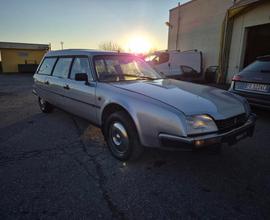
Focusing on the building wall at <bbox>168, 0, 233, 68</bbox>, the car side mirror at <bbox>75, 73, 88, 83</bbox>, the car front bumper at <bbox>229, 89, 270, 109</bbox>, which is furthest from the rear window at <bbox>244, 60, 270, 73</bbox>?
the building wall at <bbox>168, 0, 233, 68</bbox>

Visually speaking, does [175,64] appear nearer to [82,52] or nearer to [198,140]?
[82,52]

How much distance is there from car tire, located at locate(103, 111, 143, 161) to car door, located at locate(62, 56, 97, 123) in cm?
44

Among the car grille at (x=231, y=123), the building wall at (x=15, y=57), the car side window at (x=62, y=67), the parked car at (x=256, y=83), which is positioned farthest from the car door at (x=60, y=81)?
the building wall at (x=15, y=57)

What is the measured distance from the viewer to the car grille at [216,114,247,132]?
223cm

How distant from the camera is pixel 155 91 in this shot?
8.49 feet

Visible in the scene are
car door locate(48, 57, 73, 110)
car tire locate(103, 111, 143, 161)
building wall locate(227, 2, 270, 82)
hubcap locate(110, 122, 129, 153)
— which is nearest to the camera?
car tire locate(103, 111, 143, 161)

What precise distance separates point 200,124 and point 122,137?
3.70 feet

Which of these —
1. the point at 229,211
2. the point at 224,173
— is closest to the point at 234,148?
the point at 224,173

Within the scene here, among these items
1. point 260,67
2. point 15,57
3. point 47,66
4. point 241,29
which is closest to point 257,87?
point 260,67

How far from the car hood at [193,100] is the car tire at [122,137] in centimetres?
43

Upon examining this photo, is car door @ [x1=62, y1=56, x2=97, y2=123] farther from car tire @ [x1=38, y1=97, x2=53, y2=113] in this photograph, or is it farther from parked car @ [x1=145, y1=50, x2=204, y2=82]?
parked car @ [x1=145, y1=50, x2=204, y2=82]

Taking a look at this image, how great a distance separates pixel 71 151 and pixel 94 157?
454 mm

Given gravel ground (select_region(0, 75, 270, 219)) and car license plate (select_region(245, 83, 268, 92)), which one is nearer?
gravel ground (select_region(0, 75, 270, 219))

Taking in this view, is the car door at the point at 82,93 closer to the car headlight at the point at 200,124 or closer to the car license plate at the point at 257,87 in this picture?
the car headlight at the point at 200,124
